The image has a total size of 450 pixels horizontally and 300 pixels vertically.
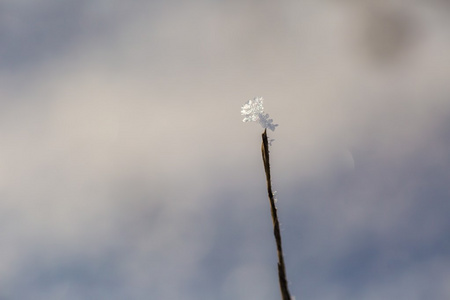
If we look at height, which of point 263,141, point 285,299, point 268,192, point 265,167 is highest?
point 263,141

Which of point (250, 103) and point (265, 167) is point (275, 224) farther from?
point (250, 103)

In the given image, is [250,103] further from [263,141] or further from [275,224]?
[275,224]

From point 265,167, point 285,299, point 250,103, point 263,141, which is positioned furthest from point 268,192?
point 250,103

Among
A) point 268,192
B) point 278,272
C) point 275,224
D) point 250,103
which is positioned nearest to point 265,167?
point 268,192

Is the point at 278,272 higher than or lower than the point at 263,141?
lower

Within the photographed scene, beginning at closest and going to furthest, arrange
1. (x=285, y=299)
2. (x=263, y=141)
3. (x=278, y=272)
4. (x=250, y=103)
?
(x=285, y=299) → (x=278, y=272) → (x=263, y=141) → (x=250, y=103)

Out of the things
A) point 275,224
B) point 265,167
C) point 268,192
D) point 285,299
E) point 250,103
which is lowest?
point 285,299

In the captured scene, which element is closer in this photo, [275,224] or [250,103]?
[275,224]

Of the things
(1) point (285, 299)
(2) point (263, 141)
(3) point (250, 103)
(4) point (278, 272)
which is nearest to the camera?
(1) point (285, 299)

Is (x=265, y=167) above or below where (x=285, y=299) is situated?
above
